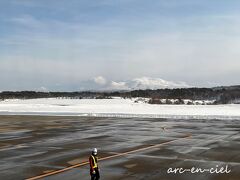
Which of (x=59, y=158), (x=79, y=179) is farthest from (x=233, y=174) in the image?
(x=59, y=158)

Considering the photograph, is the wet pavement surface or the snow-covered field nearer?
the wet pavement surface

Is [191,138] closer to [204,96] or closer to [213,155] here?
[213,155]

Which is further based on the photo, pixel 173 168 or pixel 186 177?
pixel 173 168

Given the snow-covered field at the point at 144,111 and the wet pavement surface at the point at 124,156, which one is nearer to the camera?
the wet pavement surface at the point at 124,156

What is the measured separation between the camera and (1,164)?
16469 mm

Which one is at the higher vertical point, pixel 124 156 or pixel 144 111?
pixel 144 111

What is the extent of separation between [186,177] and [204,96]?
157059mm

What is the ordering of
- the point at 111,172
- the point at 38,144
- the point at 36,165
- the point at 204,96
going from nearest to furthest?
the point at 111,172, the point at 36,165, the point at 38,144, the point at 204,96

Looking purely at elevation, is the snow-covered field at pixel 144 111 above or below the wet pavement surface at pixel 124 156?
above

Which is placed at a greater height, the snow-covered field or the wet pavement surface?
the snow-covered field

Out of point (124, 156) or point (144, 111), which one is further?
point (144, 111)

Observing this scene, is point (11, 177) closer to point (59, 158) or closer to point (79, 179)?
point (79, 179)

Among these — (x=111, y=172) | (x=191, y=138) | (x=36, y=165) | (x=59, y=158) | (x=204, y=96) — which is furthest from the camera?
(x=204, y=96)

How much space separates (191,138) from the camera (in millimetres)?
25422
